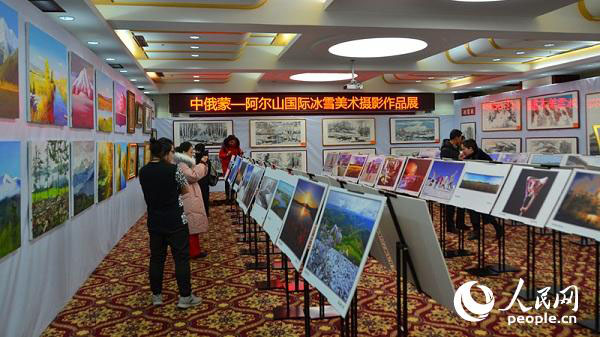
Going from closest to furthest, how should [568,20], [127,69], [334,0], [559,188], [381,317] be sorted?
[559,188] < [381,317] < [334,0] < [568,20] < [127,69]

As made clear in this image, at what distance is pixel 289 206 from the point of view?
3.09m

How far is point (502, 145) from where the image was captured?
40.9 ft

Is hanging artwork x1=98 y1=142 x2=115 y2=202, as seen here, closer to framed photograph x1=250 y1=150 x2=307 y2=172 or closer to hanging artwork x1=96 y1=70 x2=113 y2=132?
hanging artwork x1=96 y1=70 x2=113 y2=132

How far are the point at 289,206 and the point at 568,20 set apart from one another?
5.83 metres

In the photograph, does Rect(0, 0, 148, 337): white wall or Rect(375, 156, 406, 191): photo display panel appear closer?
Rect(0, 0, 148, 337): white wall

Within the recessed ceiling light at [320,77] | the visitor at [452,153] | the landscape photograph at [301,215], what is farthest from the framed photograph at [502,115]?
the landscape photograph at [301,215]

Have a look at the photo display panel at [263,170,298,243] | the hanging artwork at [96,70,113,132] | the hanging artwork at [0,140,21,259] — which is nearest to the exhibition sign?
the hanging artwork at [96,70,113,132]

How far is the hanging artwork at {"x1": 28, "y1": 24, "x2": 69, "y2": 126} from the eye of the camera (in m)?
3.56

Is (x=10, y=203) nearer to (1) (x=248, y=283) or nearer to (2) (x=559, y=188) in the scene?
(1) (x=248, y=283)

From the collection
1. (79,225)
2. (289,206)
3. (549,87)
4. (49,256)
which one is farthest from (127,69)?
(549,87)

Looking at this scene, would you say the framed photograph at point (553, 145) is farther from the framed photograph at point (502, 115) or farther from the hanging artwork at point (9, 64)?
the hanging artwork at point (9, 64)

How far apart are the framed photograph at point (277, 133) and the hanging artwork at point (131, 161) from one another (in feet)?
16.4

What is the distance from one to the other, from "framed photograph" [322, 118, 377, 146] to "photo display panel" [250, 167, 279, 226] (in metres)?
9.25

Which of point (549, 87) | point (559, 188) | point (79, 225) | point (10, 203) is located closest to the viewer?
point (10, 203)
